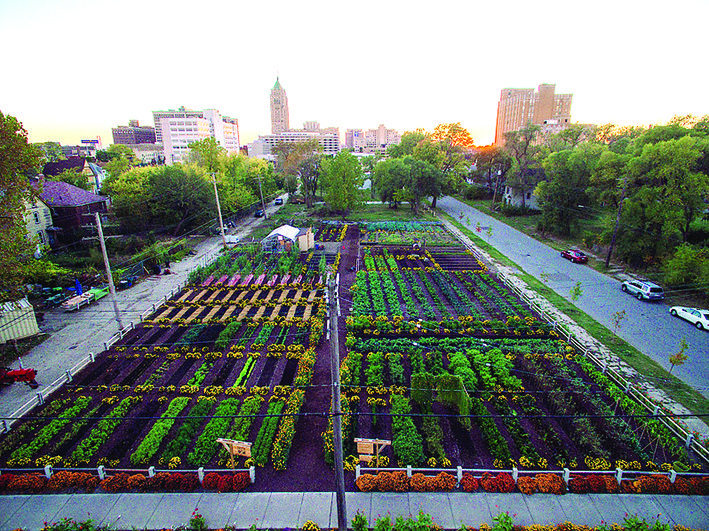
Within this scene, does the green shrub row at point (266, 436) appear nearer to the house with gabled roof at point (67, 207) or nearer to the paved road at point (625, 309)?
the paved road at point (625, 309)

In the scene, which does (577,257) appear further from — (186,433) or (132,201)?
(132,201)

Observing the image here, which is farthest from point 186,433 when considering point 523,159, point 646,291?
point 523,159

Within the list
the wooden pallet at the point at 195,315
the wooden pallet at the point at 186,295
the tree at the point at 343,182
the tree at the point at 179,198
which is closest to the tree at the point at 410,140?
the tree at the point at 343,182

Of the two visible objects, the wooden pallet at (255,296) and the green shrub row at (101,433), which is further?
the wooden pallet at (255,296)

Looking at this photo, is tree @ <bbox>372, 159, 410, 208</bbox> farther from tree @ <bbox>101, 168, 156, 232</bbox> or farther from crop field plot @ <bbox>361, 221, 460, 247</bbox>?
tree @ <bbox>101, 168, 156, 232</bbox>

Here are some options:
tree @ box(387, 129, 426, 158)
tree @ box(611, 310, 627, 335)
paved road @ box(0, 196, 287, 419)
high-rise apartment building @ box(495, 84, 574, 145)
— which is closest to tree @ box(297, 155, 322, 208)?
tree @ box(387, 129, 426, 158)

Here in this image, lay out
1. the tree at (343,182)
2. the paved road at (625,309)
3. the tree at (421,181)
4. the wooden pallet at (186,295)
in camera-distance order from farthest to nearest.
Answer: the tree at (421,181)
the tree at (343,182)
the wooden pallet at (186,295)
the paved road at (625,309)
